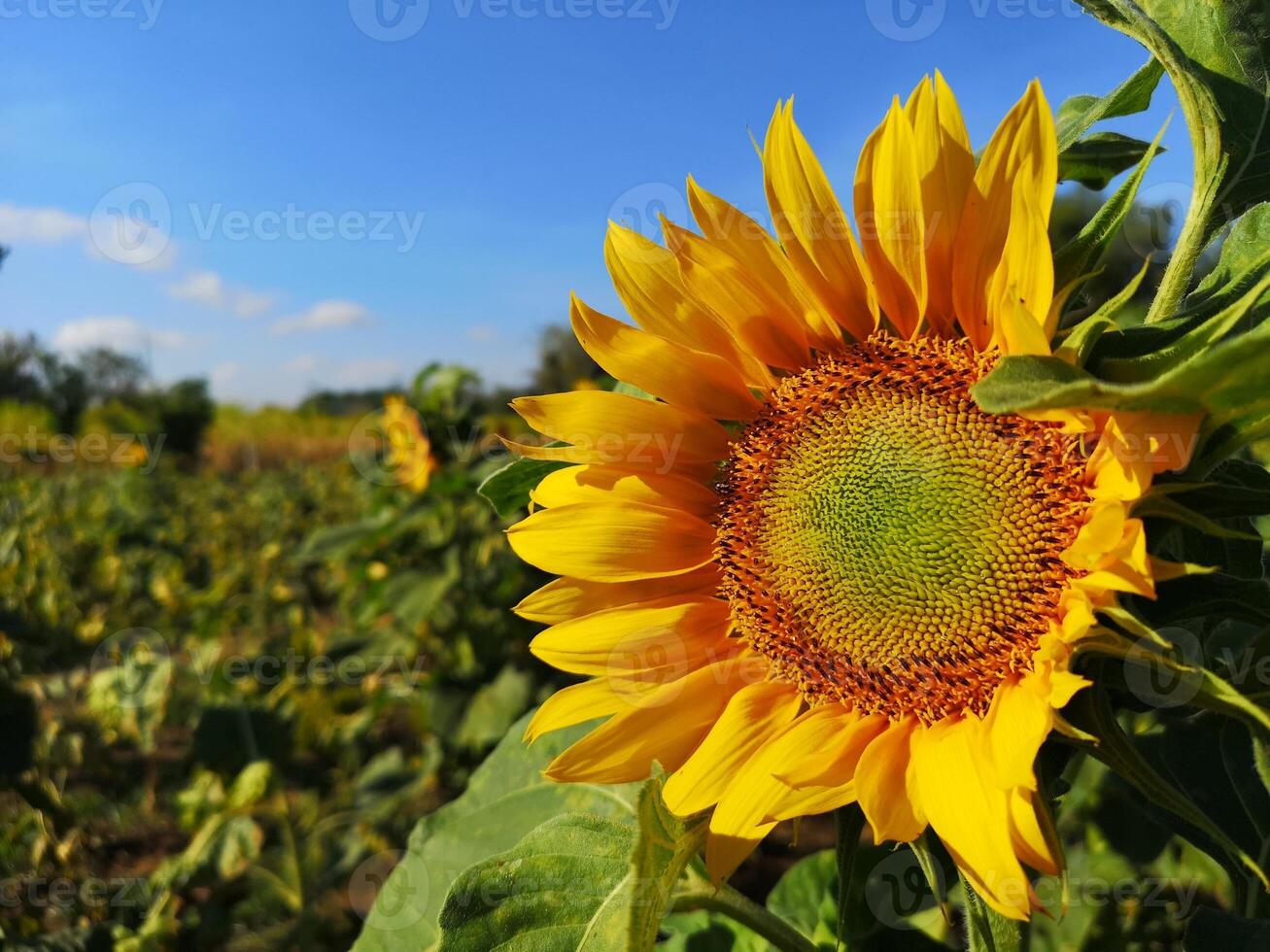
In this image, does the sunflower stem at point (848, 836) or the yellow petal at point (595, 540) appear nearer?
the sunflower stem at point (848, 836)

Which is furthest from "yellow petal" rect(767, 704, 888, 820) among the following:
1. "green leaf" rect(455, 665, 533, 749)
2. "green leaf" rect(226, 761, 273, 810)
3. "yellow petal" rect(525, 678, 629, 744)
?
"green leaf" rect(455, 665, 533, 749)

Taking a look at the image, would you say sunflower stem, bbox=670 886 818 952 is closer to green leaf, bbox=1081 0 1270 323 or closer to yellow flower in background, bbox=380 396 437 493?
green leaf, bbox=1081 0 1270 323

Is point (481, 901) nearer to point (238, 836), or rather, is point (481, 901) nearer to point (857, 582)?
point (857, 582)

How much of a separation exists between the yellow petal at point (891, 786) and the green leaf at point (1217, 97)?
→ 53 cm

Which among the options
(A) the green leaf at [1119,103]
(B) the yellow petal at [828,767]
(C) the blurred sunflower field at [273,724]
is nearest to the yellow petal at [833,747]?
(B) the yellow petal at [828,767]

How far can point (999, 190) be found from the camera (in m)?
0.91

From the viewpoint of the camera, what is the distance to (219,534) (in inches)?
497

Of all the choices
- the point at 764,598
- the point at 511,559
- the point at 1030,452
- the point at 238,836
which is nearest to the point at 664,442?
the point at 764,598

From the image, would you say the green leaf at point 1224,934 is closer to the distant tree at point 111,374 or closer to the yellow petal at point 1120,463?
the yellow petal at point 1120,463

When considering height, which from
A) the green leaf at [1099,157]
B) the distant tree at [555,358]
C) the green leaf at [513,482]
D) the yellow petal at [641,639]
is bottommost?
the yellow petal at [641,639]

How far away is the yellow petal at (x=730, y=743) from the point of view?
99 centimetres

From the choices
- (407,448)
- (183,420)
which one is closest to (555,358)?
(183,420)

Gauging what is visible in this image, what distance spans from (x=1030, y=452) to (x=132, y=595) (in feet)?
32.7

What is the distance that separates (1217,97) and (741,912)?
1.15 meters
